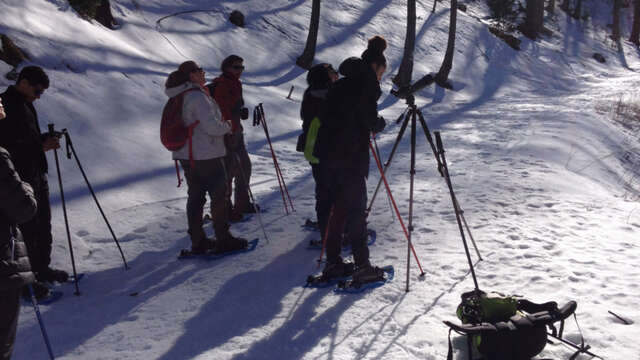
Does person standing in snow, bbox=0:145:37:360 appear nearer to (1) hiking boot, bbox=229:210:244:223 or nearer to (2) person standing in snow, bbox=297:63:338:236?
(2) person standing in snow, bbox=297:63:338:236

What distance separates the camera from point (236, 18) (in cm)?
1692

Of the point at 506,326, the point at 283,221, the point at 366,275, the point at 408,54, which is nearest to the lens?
the point at 506,326

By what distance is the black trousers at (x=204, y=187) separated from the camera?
16.7 ft

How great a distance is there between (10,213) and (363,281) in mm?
3003

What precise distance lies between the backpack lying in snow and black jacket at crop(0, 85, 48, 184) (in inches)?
147

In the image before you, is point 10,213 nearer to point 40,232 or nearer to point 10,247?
point 10,247

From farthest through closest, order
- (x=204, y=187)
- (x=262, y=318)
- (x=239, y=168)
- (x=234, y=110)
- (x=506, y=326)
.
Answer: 1. (x=239, y=168)
2. (x=234, y=110)
3. (x=204, y=187)
4. (x=262, y=318)
5. (x=506, y=326)

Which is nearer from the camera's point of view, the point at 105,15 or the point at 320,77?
the point at 320,77

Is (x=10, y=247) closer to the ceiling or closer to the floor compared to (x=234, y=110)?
closer to the floor

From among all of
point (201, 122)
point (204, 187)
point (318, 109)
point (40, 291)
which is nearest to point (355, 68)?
point (318, 109)

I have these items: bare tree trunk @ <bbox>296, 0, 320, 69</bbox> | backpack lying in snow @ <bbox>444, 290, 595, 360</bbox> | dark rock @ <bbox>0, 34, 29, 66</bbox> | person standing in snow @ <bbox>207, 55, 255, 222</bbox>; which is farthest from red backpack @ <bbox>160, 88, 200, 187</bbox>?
bare tree trunk @ <bbox>296, 0, 320, 69</bbox>

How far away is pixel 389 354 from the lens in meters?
3.61

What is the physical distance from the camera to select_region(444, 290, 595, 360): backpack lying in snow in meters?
3.31

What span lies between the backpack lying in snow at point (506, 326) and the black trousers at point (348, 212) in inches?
46.9
